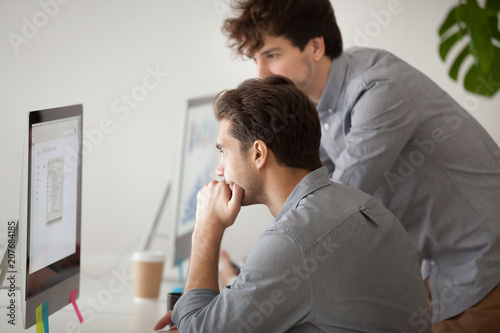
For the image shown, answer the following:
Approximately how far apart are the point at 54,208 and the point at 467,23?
3.43ft

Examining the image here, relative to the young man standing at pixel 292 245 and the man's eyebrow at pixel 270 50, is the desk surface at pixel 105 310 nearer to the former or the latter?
the young man standing at pixel 292 245

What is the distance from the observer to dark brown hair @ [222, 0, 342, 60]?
1861mm

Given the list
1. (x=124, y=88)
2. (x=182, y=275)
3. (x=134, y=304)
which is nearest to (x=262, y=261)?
(x=134, y=304)

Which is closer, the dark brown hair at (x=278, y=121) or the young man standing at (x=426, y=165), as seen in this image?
the dark brown hair at (x=278, y=121)

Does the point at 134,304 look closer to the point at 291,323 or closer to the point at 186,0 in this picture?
the point at 291,323

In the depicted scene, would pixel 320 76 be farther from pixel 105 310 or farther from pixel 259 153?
pixel 105 310

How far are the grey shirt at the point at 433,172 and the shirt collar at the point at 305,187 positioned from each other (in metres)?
0.28

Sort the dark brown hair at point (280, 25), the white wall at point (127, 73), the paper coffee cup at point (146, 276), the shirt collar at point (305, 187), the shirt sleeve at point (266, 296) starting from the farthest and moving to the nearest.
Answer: the white wall at point (127, 73) < the paper coffee cup at point (146, 276) < the dark brown hair at point (280, 25) < the shirt collar at point (305, 187) < the shirt sleeve at point (266, 296)

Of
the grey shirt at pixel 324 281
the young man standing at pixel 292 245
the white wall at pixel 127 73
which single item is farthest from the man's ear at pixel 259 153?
the white wall at pixel 127 73

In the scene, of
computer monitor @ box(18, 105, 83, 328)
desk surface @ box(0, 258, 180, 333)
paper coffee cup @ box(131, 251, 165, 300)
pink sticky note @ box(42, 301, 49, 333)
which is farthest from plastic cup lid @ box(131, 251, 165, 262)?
pink sticky note @ box(42, 301, 49, 333)

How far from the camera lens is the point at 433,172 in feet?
5.67

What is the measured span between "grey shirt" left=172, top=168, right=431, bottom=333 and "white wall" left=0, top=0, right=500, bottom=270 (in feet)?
6.96

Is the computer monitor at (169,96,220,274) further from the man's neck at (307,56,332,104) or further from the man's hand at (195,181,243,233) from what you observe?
the man's hand at (195,181,243,233)

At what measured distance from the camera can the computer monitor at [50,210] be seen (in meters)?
1.36
